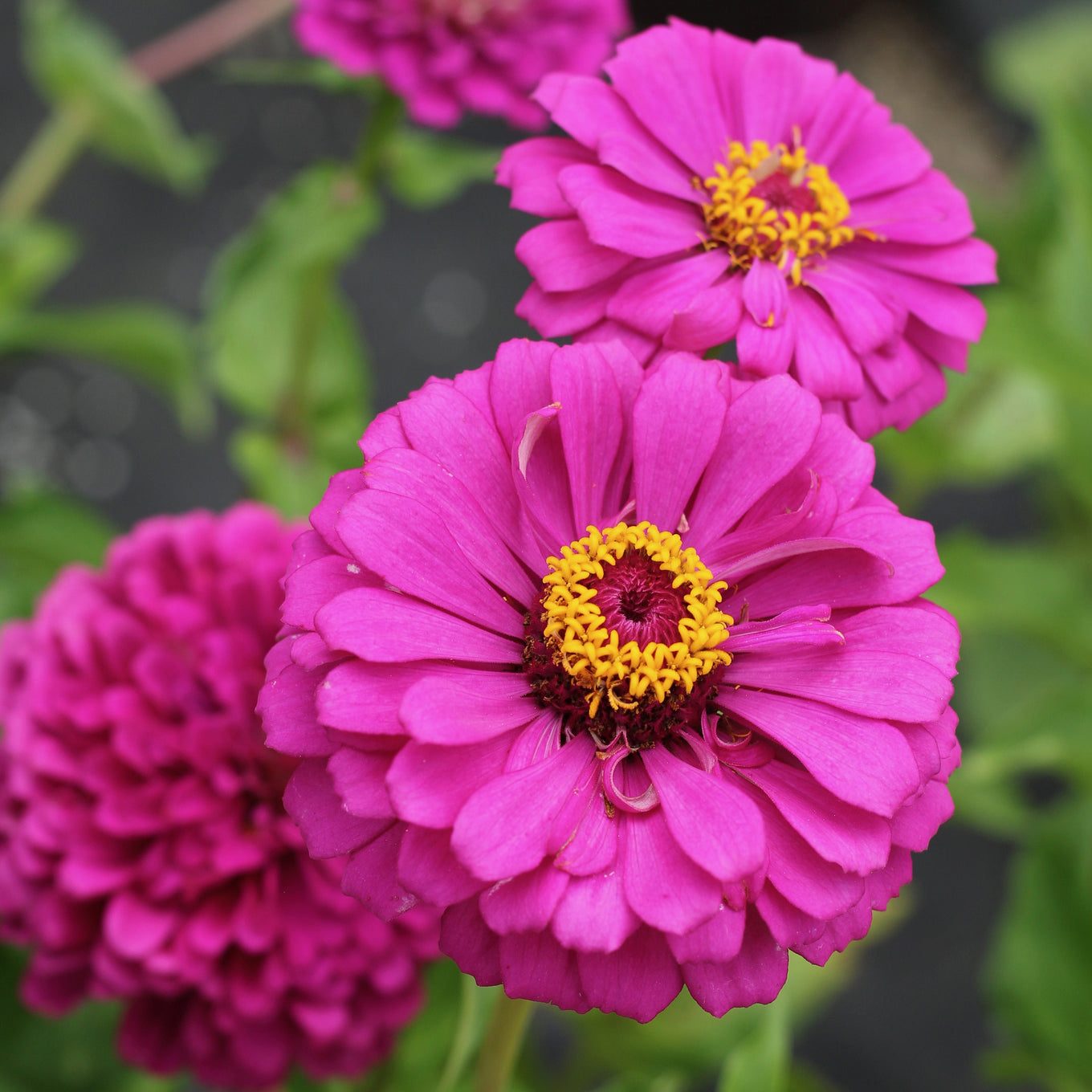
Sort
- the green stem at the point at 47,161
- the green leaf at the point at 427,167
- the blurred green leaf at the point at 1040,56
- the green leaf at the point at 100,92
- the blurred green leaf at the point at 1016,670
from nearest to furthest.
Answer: the blurred green leaf at the point at 1016,670 < the green leaf at the point at 427,167 < the green leaf at the point at 100,92 < the green stem at the point at 47,161 < the blurred green leaf at the point at 1040,56

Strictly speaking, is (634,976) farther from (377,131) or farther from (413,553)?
(377,131)

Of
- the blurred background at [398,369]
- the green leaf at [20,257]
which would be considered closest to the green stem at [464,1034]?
the blurred background at [398,369]

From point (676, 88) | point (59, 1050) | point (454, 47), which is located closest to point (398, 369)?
point (454, 47)

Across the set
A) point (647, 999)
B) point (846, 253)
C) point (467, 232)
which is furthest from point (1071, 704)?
point (467, 232)

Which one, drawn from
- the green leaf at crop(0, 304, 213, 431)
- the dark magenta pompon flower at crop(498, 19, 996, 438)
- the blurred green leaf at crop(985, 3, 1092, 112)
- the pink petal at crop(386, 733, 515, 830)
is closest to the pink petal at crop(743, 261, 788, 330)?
the dark magenta pompon flower at crop(498, 19, 996, 438)

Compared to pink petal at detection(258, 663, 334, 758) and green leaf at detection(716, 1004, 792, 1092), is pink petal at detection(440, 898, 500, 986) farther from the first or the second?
green leaf at detection(716, 1004, 792, 1092)

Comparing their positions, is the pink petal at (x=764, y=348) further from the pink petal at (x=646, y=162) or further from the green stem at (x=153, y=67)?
the green stem at (x=153, y=67)

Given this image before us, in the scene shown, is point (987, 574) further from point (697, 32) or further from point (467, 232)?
point (467, 232)
